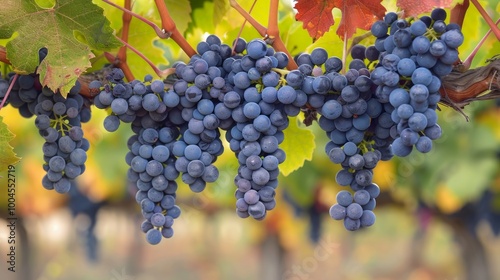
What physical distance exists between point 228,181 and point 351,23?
375cm

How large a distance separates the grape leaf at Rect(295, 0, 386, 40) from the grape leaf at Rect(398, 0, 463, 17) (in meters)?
0.10

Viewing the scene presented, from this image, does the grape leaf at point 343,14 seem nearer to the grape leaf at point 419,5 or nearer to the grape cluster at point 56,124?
the grape leaf at point 419,5

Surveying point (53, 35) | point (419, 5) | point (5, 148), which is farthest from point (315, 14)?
point (5, 148)

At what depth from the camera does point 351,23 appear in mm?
948

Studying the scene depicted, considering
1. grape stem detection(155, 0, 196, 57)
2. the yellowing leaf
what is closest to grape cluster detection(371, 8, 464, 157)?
grape stem detection(155, 0, 196, 57)

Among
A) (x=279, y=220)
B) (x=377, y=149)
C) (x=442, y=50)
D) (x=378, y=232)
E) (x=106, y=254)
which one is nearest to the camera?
(x=442, y=50)

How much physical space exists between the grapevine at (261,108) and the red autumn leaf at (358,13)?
0.11 ft

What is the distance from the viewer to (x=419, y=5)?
82 cm

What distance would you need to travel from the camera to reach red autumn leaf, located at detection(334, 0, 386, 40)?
0.92 m

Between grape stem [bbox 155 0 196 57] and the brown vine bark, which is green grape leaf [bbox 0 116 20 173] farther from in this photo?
the brown vine bark

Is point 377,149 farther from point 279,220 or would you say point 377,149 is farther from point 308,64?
point 279,220

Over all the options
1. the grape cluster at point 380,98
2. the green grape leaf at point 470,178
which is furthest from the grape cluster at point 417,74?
the green grape leaf at point 470,178

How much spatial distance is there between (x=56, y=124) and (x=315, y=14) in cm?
41

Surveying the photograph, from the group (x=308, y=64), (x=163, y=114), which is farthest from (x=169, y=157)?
(x=308, y=64)
